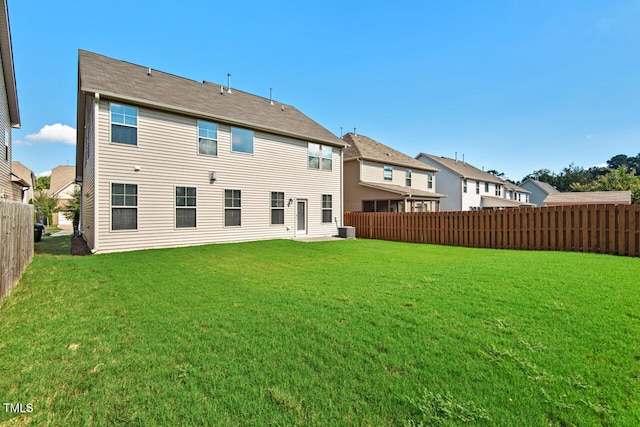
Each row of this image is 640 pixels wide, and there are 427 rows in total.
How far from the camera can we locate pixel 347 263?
789 cm

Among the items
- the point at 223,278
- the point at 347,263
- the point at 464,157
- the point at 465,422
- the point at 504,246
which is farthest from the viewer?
Answer: the point at 464,157

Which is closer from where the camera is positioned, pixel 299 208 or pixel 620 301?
pixel 620 301

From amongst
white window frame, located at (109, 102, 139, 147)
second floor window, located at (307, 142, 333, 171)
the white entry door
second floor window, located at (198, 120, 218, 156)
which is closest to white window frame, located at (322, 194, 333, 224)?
the white entry door

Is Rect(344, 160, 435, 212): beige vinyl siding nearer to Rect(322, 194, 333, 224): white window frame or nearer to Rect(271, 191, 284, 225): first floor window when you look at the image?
Rect(322, 194, 333, 224): white window frame

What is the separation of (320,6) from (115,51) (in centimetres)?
956

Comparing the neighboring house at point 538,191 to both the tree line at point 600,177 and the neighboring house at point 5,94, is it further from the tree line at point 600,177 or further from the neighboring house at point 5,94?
the neighboring house at point 5,94

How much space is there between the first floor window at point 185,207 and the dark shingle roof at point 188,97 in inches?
123

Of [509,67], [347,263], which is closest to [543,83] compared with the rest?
[509,67]

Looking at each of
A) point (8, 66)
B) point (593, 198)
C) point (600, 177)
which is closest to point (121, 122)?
point (8, 66)

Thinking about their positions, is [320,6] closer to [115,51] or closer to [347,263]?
[115,51]

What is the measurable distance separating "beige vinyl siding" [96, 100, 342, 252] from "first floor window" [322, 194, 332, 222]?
2.53 ft

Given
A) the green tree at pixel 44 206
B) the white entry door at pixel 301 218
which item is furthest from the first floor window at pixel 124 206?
the green tree at pixel 44 206

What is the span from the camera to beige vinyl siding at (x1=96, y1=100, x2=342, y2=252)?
33.2 feet

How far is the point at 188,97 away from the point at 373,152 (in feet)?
44.9
